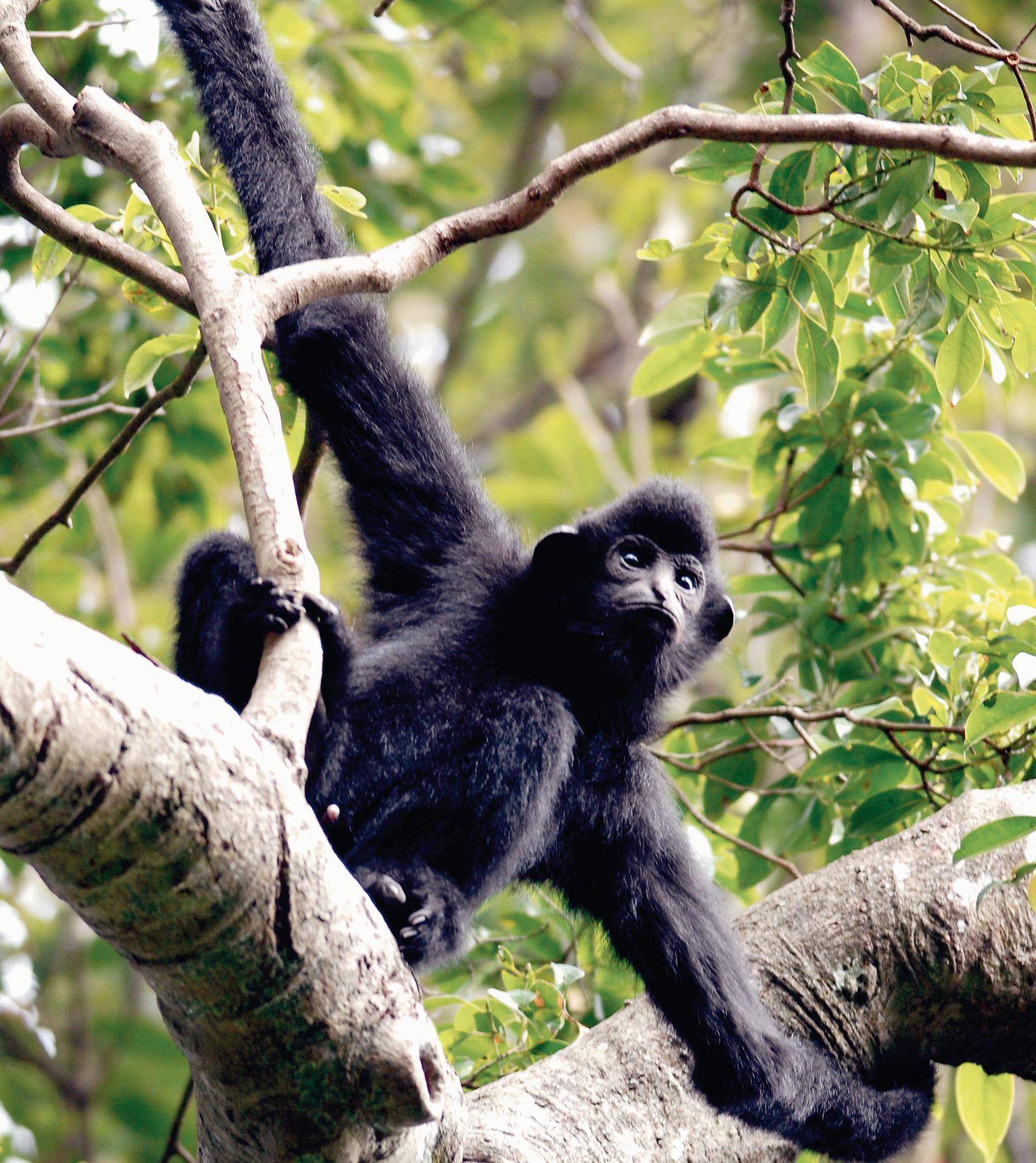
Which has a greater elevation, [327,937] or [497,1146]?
[327,937]

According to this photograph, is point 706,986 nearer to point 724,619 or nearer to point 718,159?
point 724,619

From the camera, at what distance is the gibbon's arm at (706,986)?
4223mm

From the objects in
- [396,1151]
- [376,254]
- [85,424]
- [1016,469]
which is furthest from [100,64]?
[396,1151]

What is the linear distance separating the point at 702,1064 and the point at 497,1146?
3.32 ft

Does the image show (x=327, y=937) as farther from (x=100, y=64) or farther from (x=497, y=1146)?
(x=100, y=64)

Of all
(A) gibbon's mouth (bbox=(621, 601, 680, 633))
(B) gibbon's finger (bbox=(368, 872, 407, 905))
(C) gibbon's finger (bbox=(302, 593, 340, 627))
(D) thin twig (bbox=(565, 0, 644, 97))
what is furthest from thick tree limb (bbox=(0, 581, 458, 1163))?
(D) thin twig (bbox=(565, 0, 644, 97))

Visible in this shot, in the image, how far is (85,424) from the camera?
6.75 metres

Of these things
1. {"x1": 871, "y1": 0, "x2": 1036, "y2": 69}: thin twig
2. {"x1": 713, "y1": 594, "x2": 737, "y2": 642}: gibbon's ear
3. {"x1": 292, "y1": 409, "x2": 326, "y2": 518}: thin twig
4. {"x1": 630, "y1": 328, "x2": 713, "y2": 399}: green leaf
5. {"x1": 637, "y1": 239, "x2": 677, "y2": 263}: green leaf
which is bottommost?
{"x1": 713, "y1": 594, "x2": 737, "y2": 642}: gibbon's ear

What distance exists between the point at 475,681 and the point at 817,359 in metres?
1.63

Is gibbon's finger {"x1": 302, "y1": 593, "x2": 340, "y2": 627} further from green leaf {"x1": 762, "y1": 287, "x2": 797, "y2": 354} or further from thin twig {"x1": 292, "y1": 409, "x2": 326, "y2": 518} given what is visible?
green leaf {"x1": 762, "y1": 287, "x2": 797, "y2": 354}

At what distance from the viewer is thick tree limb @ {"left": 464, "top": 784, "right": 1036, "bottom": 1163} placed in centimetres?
400

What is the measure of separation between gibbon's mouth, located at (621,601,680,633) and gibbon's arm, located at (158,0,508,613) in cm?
63

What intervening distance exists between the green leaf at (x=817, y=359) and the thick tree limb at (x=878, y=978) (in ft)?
4.73

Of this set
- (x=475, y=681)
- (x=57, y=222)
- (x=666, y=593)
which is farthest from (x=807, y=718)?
(x=57, y=222)
